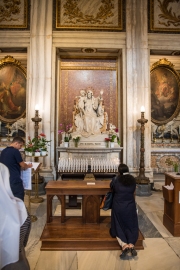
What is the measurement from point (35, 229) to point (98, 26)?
7.68 metres

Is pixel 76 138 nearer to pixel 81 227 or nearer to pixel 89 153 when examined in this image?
pixel 89 153

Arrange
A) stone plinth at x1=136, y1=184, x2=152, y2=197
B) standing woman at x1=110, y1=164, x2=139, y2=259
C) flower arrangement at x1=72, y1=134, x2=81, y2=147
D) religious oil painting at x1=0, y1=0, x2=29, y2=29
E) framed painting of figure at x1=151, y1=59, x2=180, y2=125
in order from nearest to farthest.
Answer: standing woman at x1=110, y1=164, x2=139, y2=259 < stone plinth at x1=136, y1=184, x2=152, y2=197 < flower arrangement at x1=72, y1=134, x2=81, y2=147 < religious oil painting at x1=0, y1=0, x2=29, y2=29 < framed painting of figure at x1=151, y1=59, x2=180, y2=125

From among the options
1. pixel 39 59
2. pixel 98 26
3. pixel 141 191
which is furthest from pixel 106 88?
pixel 141 191

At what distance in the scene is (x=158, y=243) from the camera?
13.5 feet

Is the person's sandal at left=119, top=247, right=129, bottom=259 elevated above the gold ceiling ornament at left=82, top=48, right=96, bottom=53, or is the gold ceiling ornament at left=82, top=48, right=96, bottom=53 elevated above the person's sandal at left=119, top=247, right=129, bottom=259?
the gold ceiling ornament at left=82, top=48, right=96, bottom=53

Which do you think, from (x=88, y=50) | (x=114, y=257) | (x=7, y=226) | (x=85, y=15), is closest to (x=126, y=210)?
(x=114, y=257)

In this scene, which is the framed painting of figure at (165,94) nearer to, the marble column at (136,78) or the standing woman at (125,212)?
the marble column at (136,78)

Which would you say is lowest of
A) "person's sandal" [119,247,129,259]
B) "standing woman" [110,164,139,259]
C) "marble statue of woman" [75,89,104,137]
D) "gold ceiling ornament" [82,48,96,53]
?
"person's sandal" [119,247,129,259]

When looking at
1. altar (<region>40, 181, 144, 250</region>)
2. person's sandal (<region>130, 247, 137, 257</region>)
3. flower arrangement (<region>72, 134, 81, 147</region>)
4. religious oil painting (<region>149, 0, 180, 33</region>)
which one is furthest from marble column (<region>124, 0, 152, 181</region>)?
person's sandal (<region>130, 247, 137, 257</region>)

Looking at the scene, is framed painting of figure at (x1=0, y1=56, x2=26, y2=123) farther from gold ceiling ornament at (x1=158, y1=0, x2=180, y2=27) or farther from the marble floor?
the marble floor

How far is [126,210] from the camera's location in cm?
373

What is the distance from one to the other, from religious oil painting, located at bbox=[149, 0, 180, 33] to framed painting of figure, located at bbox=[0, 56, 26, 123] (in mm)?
5788

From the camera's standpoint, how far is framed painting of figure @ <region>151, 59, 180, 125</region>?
1026cm

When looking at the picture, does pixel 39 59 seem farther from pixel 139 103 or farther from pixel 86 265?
pixel 86 265
